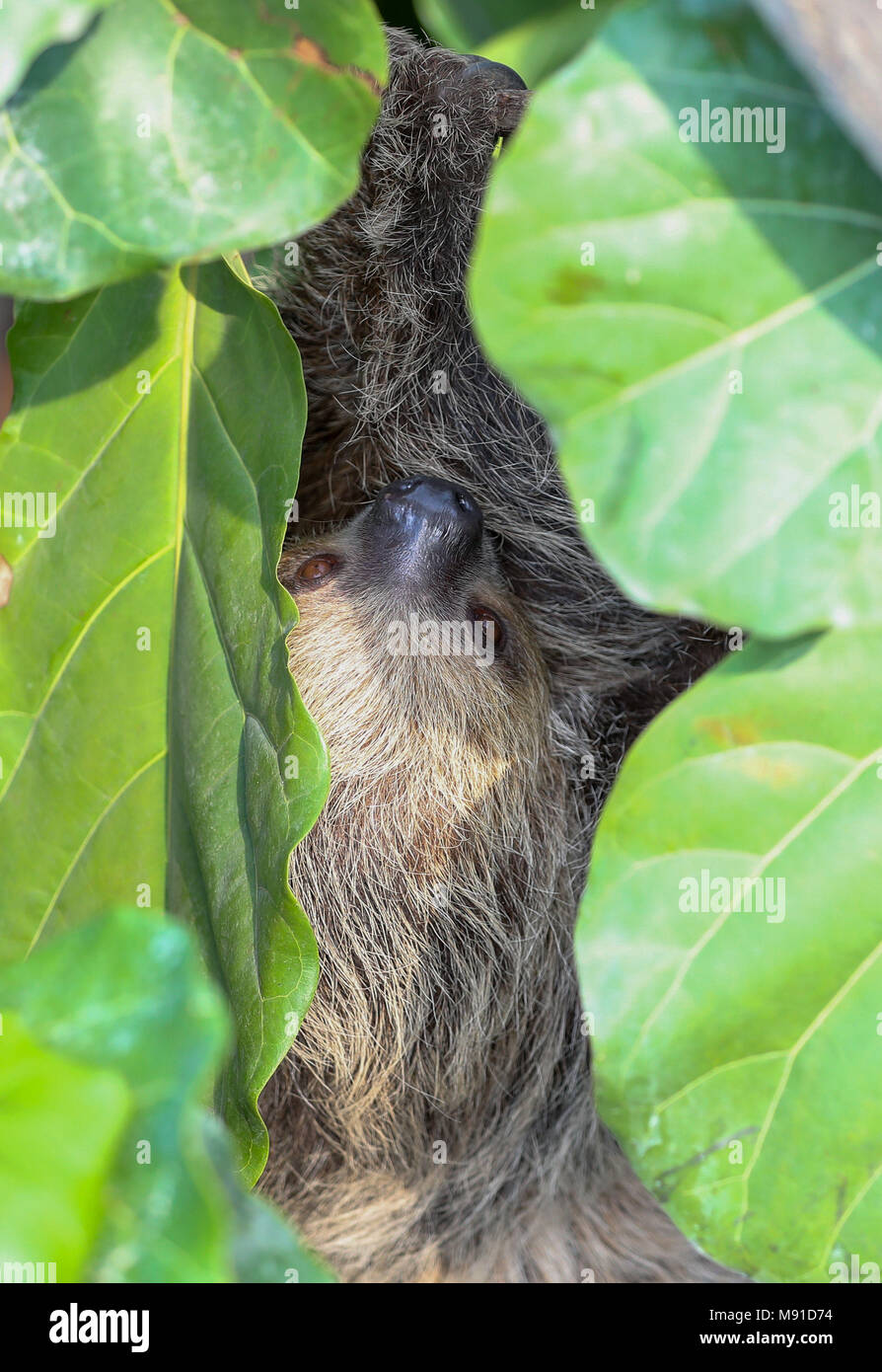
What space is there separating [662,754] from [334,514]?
5.37 feet

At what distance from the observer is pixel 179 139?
3.11ft

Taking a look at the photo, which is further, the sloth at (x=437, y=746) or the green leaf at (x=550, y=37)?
the sloth at (x=437, y=746)

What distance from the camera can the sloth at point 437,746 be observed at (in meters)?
2.25

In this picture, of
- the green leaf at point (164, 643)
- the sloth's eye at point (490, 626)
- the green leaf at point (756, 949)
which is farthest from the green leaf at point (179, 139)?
the sloth's eye at point (490, 626)

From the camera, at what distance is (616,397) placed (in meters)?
0.89

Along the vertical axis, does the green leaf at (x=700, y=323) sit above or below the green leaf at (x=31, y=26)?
below

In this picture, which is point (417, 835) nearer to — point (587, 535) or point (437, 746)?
point (437, 746)

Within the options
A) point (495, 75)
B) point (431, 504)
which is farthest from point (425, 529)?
point (495, 75)

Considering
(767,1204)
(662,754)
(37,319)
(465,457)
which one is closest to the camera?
(662,754)

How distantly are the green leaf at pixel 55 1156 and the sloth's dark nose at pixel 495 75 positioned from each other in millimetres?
1996

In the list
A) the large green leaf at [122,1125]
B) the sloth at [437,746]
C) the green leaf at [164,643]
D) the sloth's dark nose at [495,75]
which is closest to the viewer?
the large green leaf at [122,1125]

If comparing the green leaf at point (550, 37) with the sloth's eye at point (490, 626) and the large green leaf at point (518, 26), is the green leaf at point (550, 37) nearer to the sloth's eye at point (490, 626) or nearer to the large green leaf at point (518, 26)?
the large green leaf at point (518, 26)
